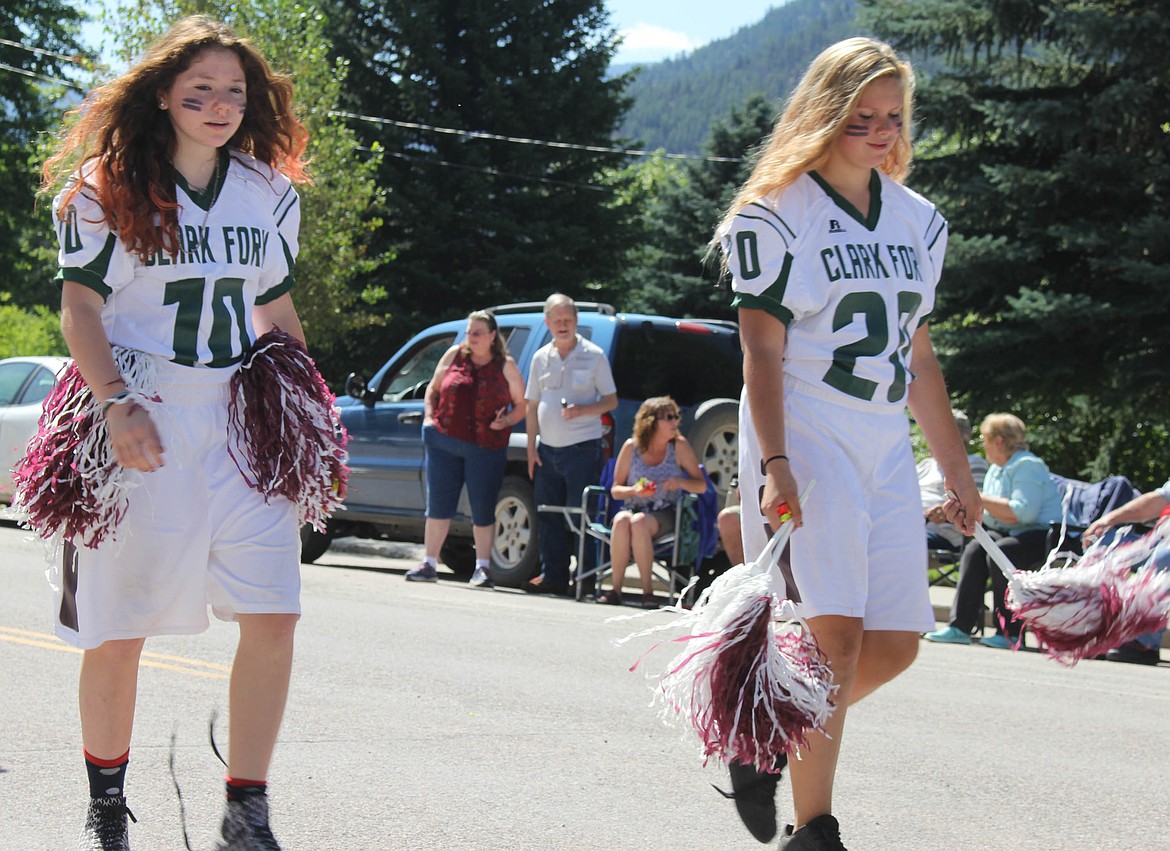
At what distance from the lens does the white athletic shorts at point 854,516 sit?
382cm

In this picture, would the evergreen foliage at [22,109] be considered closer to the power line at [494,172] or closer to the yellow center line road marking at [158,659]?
the power line at [494,172]

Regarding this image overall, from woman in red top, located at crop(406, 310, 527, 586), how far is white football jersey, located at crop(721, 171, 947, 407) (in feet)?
26.8

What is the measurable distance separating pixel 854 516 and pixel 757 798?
35.0 inches

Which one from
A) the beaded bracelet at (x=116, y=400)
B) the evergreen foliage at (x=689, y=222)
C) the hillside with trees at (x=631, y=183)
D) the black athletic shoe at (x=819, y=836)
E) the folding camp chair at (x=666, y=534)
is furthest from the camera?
the evergreen foliage at (x=689, y=222)

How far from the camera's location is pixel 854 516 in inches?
151

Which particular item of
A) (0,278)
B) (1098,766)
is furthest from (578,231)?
(1098,766)

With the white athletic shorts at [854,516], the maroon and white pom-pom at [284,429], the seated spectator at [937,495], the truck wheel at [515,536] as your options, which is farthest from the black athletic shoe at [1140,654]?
the maroon and white pom-pom at [284,429]

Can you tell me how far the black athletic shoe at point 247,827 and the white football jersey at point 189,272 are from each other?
1059 millimetres

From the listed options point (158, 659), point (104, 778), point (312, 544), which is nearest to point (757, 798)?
point (104, 778)

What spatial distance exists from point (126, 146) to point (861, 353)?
6.12 feet

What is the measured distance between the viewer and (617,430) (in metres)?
12.3

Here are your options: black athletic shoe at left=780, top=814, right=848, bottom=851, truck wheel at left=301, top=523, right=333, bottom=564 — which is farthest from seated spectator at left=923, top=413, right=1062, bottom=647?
black athletic shoe at left=780, top=814, right=848, bottom=851

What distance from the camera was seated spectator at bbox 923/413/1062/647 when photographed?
34.7ft

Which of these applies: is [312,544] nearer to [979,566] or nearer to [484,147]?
[979,566]
